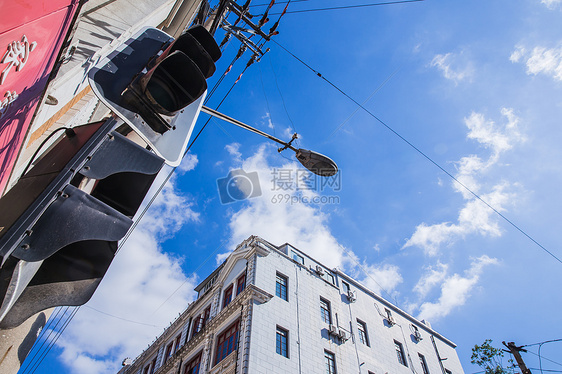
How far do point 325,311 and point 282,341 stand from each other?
17.1 feet

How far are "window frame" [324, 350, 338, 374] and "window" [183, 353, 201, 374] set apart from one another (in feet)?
26.5

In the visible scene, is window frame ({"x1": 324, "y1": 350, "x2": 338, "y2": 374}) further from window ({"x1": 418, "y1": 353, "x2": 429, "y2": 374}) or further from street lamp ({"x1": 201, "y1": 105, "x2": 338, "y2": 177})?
street lamp ({"x1": 201, "y1": 105, "x2": 338, "y2": 177})

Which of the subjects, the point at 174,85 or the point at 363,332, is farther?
the point at 363,332

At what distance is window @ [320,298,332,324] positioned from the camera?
22031mm

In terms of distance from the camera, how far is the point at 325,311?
22.6 meters

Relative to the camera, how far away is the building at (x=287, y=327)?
1777 cm

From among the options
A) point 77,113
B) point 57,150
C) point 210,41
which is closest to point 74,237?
point 57,150

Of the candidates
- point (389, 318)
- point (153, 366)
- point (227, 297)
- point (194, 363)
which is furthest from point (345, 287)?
point (153, 366)

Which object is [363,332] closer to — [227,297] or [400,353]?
[400,353]

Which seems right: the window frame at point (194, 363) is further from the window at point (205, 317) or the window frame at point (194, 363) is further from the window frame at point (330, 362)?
the window frame at point (330, 362)

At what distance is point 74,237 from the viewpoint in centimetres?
158

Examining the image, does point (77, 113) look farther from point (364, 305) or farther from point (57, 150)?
point (364, 305)

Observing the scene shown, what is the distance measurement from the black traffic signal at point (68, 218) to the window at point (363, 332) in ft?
80.0

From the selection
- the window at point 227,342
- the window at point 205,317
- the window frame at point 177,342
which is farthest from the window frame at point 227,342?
the window frame at point 177,342
